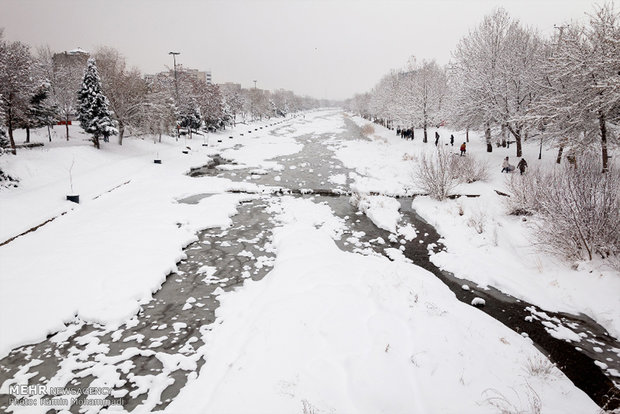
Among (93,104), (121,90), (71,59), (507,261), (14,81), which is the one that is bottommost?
(507,261)

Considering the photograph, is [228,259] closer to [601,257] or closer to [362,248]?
[362,248]

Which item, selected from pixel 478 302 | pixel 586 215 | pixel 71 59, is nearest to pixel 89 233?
pixel 478 302

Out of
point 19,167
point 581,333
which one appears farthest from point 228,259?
point 19,167

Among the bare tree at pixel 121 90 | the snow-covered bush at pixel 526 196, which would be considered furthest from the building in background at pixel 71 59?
the snow-covered bush at pixel 526 196

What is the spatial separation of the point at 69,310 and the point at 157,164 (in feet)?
64.0

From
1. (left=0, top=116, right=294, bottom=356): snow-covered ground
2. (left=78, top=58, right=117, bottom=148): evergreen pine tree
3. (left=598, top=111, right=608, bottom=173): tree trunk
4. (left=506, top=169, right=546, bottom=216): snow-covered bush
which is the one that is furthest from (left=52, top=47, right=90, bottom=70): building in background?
(left=598, top=111, right=608, bottom=173): tree trunk

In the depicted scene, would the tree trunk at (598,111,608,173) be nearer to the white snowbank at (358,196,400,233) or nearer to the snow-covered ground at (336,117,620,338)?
the snow-covered ground at (336,117,620,338)

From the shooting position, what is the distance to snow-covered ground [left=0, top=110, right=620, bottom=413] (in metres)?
4.76

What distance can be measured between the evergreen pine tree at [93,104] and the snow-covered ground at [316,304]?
1160 centimetres

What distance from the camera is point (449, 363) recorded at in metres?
5.25

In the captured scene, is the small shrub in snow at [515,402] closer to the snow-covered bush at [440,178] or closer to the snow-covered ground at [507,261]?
the snow-covered ground at [507,261]

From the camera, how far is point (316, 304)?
702cm

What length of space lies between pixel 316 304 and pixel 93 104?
27.1 m

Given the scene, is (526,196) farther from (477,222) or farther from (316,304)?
(316,304)
